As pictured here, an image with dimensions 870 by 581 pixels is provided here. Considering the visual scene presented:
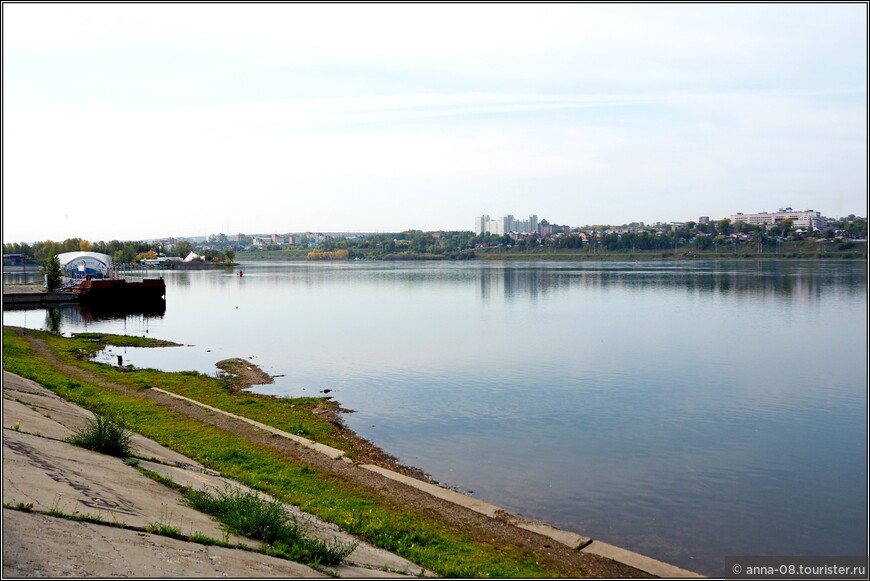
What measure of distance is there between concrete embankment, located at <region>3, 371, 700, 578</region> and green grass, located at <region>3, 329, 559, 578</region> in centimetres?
60

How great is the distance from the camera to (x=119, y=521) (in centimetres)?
1083

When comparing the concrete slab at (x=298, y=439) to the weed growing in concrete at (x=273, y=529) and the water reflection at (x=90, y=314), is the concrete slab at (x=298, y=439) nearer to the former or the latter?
the weed growing in concrete at (x=273, y=529)

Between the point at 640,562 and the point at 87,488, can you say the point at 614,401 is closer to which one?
the point at 640,562

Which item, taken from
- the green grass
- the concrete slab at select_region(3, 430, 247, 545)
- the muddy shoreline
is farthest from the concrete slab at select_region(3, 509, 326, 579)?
→ the muddy shoreline

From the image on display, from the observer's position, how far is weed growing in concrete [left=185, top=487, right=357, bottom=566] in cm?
1096

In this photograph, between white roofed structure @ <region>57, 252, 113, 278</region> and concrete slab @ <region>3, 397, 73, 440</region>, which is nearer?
concrete slab @ <region>3, 397, 73, 440</region>

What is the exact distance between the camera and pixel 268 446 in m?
20.1

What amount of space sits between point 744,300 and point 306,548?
80.3m

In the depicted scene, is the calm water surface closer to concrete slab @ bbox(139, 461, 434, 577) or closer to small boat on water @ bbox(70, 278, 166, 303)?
concrete slab @ bbox(139, 461, 434, 577)

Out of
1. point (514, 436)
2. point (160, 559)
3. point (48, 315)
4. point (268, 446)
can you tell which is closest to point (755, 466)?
point (514, 436)

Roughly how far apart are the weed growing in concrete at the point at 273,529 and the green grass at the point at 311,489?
5.27 ft

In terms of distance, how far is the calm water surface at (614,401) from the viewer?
17.6 m

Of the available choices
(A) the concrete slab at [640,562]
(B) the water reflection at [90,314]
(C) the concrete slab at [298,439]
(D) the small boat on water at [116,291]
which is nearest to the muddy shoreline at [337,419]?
(C) the concrete slab at [298,439]

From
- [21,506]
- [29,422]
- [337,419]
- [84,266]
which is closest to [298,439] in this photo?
[337,419]
